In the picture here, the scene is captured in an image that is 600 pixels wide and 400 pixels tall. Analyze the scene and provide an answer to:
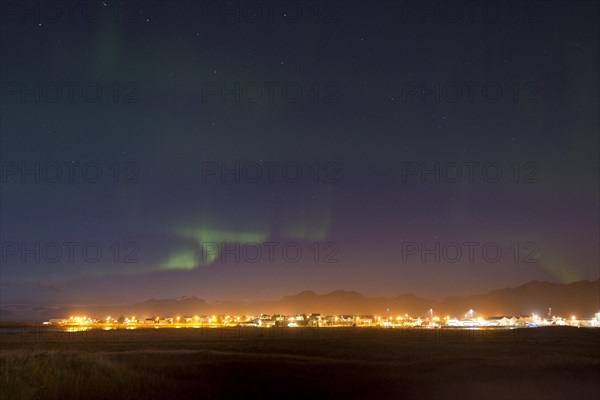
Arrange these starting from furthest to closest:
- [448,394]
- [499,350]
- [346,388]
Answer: [499,350] → [346,388] → [448,394]

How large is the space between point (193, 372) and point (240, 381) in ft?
11.8

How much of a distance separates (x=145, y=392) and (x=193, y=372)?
28.0 feet

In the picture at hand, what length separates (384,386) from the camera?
3181cm

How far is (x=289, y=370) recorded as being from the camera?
129 ft

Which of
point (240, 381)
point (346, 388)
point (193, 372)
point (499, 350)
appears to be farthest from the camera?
point (499, 350)

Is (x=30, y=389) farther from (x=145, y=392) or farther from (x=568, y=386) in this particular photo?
(x=568, y=386)

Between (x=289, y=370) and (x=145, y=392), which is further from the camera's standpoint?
(x=289, y=370)

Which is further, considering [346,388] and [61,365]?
[346,388]

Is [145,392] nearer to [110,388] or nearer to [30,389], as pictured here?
[110,388]

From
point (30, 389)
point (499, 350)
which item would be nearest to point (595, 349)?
point (499, 350)

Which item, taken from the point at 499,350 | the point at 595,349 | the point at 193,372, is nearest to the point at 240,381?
the point at 193,372

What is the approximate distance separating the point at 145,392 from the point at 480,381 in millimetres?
17821

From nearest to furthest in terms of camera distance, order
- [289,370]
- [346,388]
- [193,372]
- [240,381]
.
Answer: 1. [346,388]
2. [240,381]
3. [193,372]
4. [289,370]

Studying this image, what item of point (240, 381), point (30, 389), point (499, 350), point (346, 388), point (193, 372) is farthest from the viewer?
Answer: point (499, 350)
